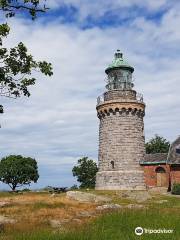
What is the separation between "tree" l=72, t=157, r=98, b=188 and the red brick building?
19895mm

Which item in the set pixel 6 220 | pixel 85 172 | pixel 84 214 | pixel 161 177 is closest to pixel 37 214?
pixel 84 214

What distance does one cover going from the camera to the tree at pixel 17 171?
242ft

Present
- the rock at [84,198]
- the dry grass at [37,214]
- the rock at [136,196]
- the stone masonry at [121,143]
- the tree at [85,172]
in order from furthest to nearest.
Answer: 1. the tree at [85,172]
2. the stone masonry at [121,143]
3. the rock at [136,196]
4. the rock at [84,198]
5. the dry grass at [37,214]

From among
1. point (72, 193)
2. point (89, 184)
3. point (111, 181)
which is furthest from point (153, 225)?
point (89, 184)

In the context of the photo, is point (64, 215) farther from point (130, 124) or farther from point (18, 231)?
point (130, 124)

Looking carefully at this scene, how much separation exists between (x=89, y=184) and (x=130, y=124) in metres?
23.2

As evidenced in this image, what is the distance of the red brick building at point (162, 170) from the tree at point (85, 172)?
783 inches

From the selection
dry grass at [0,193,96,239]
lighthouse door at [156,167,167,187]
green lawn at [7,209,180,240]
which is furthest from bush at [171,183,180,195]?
green lawn at [7,209,180,240]

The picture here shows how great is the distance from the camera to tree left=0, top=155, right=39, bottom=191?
242 feet

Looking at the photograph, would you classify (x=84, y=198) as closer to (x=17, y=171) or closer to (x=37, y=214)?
(x=37, y=214)

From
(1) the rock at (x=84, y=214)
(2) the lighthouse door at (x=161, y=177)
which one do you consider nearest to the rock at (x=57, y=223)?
(1) the rock at (x=84, y=214)

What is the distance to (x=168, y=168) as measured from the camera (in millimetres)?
50656

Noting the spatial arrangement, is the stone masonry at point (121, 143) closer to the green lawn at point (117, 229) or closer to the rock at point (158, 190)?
the rock at point (158, 190)

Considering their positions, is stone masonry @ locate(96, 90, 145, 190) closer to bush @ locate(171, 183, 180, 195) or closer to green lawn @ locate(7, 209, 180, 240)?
bush @ locate(171, 183, 180, 195)
